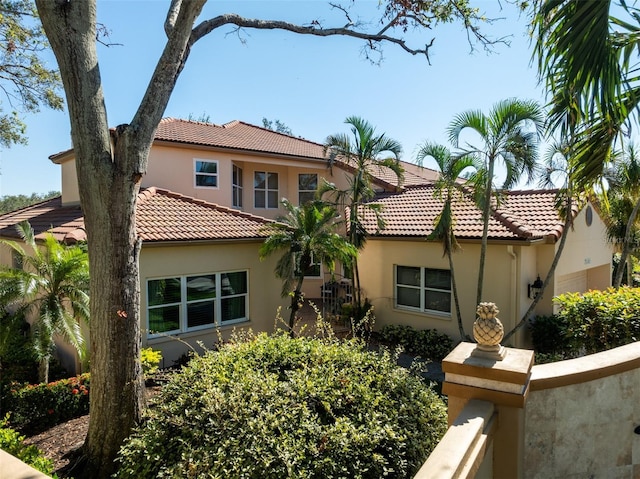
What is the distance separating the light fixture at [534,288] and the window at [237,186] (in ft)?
41.9

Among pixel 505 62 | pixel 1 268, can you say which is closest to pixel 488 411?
pixel 505 62

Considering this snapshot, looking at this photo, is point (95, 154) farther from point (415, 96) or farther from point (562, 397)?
point (415, 96)

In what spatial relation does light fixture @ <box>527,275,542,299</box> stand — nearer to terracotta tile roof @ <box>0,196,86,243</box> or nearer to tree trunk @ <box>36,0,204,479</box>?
tree trunk @ <box>36,0,204,479</box>

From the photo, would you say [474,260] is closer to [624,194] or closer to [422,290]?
[422,290]

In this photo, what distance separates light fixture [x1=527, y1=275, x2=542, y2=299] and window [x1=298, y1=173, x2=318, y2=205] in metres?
11.5

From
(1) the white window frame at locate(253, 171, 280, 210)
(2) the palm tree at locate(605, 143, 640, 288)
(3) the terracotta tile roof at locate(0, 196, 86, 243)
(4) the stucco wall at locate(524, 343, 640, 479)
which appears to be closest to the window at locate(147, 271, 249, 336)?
(3) the terracotta tile roof at locate(0, 196, 86, 243)

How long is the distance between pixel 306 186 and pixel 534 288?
12.2 metres

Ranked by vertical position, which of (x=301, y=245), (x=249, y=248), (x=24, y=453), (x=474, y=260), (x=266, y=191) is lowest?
(x=24, y=453)

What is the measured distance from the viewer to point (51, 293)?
355 inches

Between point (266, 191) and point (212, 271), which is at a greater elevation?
point (266, 191)

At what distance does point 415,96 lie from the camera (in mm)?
13070

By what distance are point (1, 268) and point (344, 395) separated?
1005 cm

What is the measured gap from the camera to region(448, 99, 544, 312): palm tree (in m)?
9.95

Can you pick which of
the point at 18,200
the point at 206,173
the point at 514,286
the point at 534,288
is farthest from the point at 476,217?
the point at 18,200
